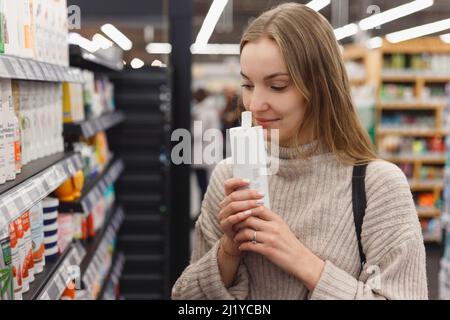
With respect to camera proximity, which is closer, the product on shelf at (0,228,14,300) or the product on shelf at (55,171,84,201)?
the product on shelf at (0,228,14,300)

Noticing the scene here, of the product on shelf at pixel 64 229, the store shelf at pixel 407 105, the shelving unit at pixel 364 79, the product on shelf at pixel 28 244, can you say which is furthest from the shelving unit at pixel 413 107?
the product on shelf at pixel 28 244

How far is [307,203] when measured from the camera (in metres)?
1.28

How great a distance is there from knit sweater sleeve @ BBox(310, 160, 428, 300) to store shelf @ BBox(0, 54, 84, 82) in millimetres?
902

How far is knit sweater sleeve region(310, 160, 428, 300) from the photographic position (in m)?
1.16

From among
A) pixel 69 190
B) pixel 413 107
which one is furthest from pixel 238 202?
pixel 413 107

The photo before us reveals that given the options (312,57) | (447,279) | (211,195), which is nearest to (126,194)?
(447,279)

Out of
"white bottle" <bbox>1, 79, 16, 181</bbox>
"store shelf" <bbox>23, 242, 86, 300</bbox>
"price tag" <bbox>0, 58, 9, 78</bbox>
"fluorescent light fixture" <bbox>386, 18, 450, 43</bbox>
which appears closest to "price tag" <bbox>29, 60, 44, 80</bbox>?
"white bottle" <bbox>1, 79, 16, 181</bbox>

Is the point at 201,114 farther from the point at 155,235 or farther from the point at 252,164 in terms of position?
the point at 252,164

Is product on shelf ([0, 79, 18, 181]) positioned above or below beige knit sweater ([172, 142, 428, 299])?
above

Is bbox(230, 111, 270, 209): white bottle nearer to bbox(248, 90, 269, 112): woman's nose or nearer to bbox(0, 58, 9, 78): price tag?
bbox(248, 90, 269, 112): woman's nose

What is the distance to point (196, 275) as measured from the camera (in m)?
1.31

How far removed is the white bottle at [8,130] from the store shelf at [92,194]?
2.57 ft

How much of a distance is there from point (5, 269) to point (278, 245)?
2.10ft

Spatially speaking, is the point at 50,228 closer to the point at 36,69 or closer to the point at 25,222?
the point at 25,222
